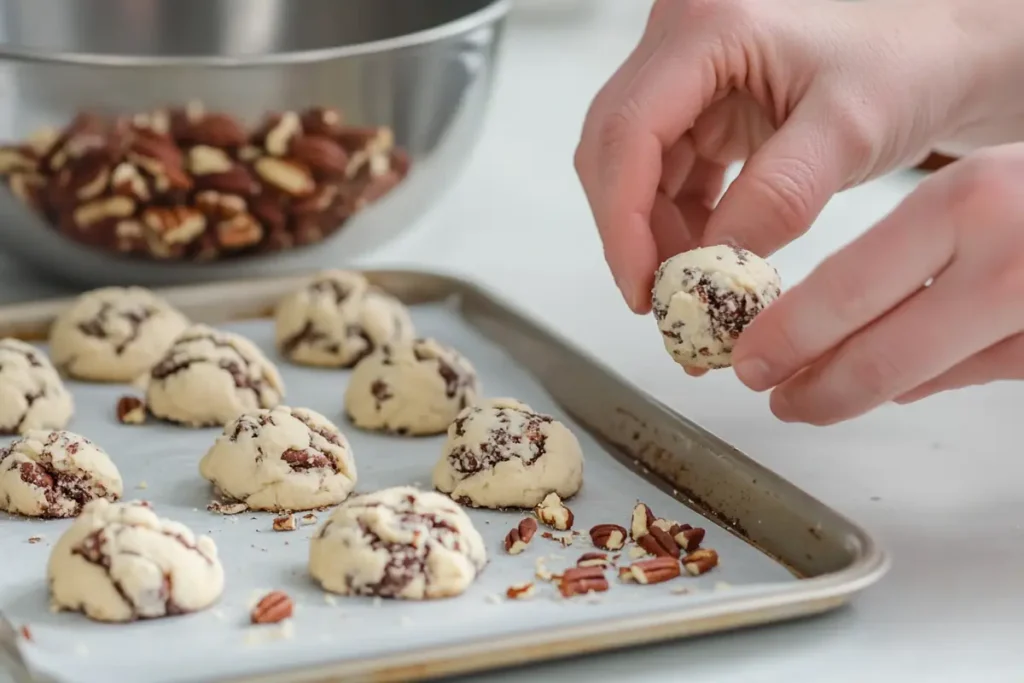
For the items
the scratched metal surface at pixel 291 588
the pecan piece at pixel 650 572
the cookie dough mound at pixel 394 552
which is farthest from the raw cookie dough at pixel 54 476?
the pecan piece at pixel 650 572

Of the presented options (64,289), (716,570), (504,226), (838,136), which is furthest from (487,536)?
(504,226)

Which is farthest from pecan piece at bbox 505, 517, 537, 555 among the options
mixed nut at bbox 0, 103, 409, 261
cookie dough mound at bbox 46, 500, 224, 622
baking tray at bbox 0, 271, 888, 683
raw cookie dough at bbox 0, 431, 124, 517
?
mixed nut at bbox 0, 103, 409, 261

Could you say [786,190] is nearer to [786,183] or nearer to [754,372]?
[786,183]

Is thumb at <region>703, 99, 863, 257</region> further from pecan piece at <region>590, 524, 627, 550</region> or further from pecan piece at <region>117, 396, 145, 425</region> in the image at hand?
pecan piece at <region>117, 396, 145, 425</region>

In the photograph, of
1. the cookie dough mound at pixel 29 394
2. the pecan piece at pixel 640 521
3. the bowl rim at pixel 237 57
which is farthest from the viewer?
the bowl rim at pixel 237 57

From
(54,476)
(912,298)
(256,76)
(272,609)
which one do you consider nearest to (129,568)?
(272,609)

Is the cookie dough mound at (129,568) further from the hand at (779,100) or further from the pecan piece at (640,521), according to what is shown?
the hand at (779,100)
